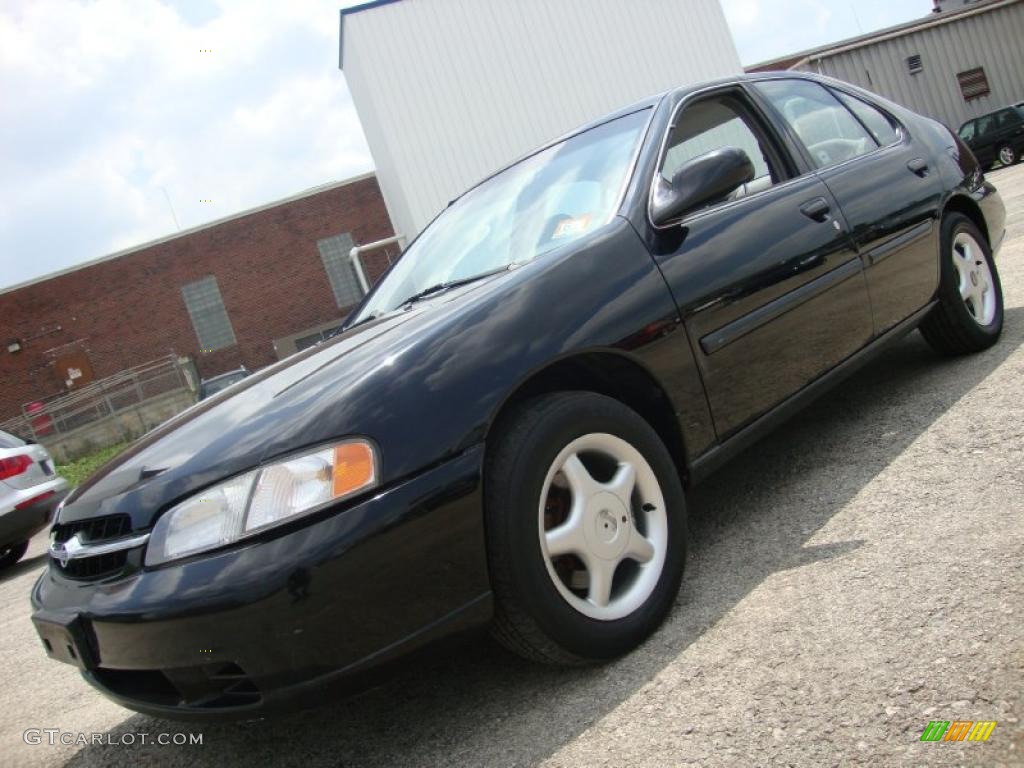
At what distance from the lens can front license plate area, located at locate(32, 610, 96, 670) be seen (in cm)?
196

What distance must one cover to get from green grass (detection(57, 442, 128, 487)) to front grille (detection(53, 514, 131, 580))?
17.9 meters

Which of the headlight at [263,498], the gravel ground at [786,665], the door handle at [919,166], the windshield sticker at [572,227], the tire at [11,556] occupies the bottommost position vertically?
the gravel ground at [786,665]

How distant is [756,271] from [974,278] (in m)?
1.85

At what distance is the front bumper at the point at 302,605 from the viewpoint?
1.72 m

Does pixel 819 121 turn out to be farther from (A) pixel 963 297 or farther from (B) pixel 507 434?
(B) pixel 507 434

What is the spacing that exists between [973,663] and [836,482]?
4.30 feet

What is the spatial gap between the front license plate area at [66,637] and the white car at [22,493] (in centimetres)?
550

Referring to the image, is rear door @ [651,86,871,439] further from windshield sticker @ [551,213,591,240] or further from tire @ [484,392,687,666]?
tire @ [484,392,687,666]

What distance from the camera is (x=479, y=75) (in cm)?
1847

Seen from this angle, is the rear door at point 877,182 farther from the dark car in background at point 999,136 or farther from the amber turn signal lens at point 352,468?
the dark car in background at point 999,136

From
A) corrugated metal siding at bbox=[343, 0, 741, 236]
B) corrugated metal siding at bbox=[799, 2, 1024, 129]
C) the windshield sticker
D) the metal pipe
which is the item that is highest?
corrugated metal siding at bbox=[343, 0, 741, 236]

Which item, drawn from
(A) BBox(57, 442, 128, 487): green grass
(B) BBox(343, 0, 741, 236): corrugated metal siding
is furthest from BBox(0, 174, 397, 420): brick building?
(B) BBox(343, 0, 741, 236): corrugated metal siding

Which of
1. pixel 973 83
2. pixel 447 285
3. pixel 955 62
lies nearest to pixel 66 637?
pixel 447 285

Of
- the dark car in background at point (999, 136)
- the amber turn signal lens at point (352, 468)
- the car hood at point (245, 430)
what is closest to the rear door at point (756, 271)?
the car hood at point (245, 430)
